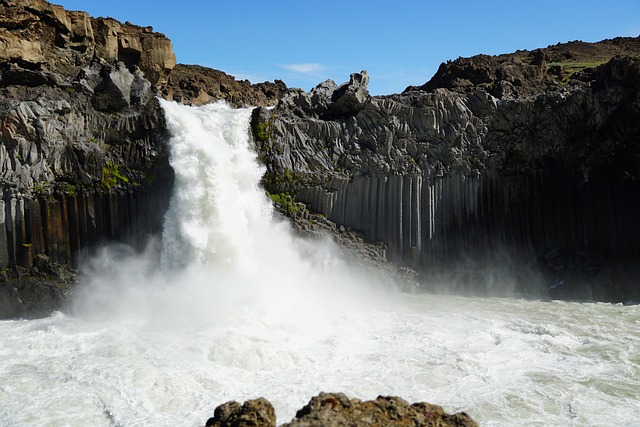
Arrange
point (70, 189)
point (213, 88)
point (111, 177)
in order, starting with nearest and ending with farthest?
point (70, 189) → point (111, 177) → point (213, 88)

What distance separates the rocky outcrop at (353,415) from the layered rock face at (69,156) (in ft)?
56.9

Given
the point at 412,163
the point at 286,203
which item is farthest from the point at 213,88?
the point at 412,163

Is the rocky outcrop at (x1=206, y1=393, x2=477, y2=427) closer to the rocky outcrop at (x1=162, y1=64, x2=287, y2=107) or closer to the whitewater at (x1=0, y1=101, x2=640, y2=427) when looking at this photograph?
the whitewater at (x1=0, y1=101, x2=640, y2=427)

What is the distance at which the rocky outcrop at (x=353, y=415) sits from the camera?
293 inches

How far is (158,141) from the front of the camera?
24812 millimetres

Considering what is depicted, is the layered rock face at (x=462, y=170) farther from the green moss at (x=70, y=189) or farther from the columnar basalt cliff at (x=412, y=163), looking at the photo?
the green moss at (x=70, y=189)

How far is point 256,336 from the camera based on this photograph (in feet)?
57.6

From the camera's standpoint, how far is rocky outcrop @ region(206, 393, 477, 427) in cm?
745

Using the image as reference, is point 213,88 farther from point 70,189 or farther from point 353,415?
point 353,415

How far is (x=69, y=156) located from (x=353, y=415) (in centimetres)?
1939

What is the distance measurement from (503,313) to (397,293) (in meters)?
5.25

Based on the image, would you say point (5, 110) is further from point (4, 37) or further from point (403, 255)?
Answer: point (403, 255)

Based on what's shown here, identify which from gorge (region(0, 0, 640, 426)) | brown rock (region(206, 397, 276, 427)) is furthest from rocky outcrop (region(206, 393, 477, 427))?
gorge (region(0, 0, 640, 426))

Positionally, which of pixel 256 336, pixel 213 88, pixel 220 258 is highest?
pixel 213 88
